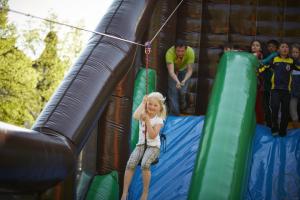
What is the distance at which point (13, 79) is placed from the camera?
11.2 meters

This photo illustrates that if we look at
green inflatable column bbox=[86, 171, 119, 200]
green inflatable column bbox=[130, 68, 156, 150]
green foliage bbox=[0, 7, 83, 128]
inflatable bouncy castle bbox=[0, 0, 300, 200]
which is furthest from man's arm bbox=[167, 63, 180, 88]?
green foliage bbox=[0, 7, 83, 128]

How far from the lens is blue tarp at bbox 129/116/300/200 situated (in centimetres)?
374

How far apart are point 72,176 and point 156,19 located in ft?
8.57

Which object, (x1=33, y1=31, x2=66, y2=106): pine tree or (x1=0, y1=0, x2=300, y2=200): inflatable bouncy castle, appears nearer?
(x1=0, y1=0, x2=300, y2=200): inflatable bouncy castle

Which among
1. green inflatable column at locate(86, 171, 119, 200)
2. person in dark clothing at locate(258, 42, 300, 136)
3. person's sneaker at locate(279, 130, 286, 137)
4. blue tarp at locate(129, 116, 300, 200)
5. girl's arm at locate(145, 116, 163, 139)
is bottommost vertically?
green inflatable column at locate(86, 171, 119, 200)

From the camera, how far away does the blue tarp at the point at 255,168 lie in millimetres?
3742

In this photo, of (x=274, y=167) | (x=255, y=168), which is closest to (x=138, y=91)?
(x=255, y=168)

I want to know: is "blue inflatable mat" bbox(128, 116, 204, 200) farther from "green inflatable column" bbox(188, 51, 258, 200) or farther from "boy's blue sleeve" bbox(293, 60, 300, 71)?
"boy's blue sleeve" bbox(293, 60, 300, 71)

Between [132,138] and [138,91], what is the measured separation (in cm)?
55

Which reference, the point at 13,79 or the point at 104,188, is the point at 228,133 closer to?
the point at 104,188

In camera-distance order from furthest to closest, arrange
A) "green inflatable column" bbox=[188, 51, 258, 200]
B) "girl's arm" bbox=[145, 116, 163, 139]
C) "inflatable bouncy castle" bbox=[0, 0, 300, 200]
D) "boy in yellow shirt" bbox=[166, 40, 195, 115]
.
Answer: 1. "boy in yellow shirt" bbox=[166, 40, 195, 115]
2. "girl's arm" bbox=[145, 116, 163, 139]
3. "green inflatable column" bbox=[188, 51, 258, 200]
4. "inflatable bouncy castle" bbox=[0, 0, 300, 200]

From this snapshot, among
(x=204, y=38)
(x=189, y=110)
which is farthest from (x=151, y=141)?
(x=204, y=38)

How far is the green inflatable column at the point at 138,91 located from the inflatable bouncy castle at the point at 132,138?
0.01 meters

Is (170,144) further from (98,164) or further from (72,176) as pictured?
(72,176)
